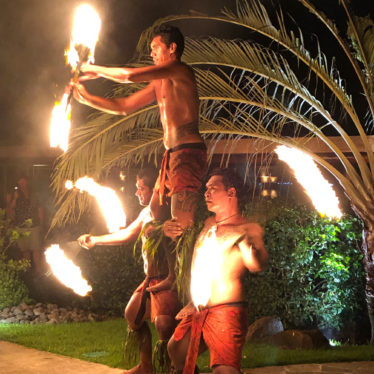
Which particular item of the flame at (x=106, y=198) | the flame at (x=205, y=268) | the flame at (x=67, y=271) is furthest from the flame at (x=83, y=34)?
the flame at (x=67, y=271)

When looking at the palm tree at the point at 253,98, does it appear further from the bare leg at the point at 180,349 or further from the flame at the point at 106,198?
the bare leg at the point at 180,349

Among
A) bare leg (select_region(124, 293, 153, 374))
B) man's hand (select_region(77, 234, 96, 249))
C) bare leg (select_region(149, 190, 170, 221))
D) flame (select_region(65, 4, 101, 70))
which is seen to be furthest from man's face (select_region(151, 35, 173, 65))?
bare leg (select_region(124, 293, 153, 374))

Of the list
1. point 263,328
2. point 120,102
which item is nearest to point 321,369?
point 263,328

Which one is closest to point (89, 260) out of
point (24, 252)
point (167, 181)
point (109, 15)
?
point (24, 252)

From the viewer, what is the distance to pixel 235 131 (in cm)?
680

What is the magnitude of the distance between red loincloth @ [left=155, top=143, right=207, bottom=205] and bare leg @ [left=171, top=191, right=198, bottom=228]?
0.03 m

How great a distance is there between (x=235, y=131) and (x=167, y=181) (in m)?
2.71

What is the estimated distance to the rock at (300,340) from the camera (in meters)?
7.43

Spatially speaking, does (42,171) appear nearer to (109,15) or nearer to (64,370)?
(109,15)

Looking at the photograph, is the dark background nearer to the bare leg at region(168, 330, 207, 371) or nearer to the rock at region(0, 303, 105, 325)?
the rock at region(0, 303, 105, 325)

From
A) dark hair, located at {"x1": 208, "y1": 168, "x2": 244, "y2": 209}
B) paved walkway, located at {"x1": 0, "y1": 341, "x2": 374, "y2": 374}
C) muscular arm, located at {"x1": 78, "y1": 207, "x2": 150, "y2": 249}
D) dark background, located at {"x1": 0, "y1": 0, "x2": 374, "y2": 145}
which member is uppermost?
dark background, located at {"x1": 0, "y1": 0, "x2": 374, "y2": 145}

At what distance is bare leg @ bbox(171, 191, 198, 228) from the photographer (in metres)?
4.15

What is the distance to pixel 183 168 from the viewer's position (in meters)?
4.16

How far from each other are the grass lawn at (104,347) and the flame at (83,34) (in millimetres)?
3619
